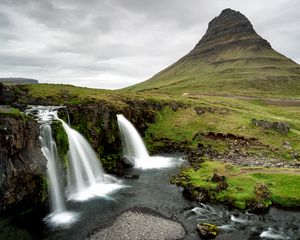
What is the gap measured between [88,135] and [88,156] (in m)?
6.35

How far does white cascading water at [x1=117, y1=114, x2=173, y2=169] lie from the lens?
5928 centimetres

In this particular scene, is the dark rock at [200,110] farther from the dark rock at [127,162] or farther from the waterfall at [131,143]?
the dark rock at [127,162]

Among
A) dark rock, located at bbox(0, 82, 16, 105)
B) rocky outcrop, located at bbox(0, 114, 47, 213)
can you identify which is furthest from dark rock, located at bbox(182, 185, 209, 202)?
dark rock, located at bbox(0, 82, 16, 105)

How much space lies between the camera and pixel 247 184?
1652 inches

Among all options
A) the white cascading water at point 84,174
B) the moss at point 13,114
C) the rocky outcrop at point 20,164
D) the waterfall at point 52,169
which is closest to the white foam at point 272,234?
the white cascading water at point 84,174

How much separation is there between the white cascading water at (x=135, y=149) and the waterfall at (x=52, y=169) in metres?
20.6

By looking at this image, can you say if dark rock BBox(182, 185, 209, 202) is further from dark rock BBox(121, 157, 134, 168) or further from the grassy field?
dark rock BBox(121, 157, 134, 168)

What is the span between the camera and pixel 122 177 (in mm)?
49969

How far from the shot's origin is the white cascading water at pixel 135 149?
59275mm

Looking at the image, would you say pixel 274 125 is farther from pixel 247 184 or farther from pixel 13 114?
pixel 13 114

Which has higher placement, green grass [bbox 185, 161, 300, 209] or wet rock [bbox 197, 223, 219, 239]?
green grass [bbox 185, 161, 300, 209]

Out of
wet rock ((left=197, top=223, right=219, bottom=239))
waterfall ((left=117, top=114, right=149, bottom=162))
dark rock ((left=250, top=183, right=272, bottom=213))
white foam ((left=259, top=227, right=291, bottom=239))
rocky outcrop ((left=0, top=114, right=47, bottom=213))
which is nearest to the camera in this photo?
wet rock ((left=197, top=223, right=219, bottom=239))

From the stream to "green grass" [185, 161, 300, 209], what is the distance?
6.39 feet

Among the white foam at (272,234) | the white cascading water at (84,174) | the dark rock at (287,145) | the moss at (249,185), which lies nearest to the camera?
the white foam at (272,234)
